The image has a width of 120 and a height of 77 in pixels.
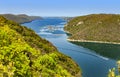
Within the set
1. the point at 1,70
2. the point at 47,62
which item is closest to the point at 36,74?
the point at 47,62

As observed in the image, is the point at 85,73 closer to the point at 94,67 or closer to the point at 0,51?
the point at 94,67

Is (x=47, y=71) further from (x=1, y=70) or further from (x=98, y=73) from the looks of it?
(x=98, y=73)

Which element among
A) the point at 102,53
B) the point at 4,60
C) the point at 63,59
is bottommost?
the point at 102,53

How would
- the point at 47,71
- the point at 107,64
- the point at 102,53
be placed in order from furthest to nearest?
1. the point at 102,53
2. the point at 107,64
3. the point at 47,71

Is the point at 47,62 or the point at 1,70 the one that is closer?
the point at 1,70

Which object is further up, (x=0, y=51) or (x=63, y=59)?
(x=0, y=51)

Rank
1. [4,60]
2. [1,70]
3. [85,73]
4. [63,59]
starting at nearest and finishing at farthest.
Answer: [1,70]
[4,60]
[63,59]
[85,73]

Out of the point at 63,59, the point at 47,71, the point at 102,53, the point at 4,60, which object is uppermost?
the point at 4,60

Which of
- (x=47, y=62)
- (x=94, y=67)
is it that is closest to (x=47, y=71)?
(x=47, y=62)

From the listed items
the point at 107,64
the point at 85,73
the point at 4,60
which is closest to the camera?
the point at 4,60
